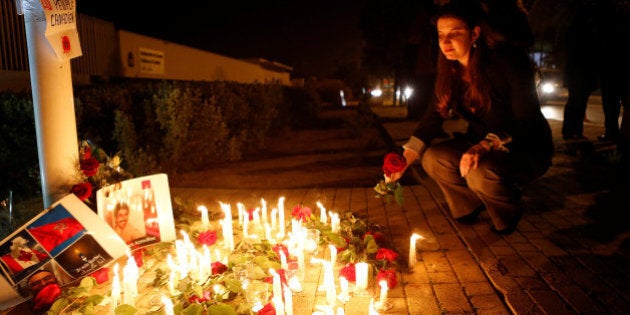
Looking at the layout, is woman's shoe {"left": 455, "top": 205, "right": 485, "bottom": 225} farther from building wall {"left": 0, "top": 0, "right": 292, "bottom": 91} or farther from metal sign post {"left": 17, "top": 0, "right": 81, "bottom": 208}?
building wall {"left": 0, "top": 0, "right": 292, "bottom": 91}

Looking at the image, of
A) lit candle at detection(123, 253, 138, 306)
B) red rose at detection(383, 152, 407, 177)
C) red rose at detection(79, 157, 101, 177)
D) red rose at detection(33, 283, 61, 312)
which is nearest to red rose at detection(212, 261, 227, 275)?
lit candle at detection(123, 253, 138, 306)

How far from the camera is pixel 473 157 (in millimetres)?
3703

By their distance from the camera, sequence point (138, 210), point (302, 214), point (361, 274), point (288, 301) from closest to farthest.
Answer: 1. point (288, 301)
2. point (361, 274)
3. point (138, 210)
4. point (302, 214)

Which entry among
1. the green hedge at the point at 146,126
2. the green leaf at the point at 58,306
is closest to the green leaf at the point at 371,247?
the green leaf at the point at 58,306

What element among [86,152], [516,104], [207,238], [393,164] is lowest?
[207,238]

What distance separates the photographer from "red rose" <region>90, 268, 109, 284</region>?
11.2 feet

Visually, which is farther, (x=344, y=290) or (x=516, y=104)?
(x=516, y=104)

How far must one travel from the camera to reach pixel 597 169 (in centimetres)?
669

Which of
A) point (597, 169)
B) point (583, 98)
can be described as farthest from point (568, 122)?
point (597, 169)

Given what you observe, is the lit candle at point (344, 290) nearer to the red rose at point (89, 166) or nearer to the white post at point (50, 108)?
the red rose at point (89, 166)

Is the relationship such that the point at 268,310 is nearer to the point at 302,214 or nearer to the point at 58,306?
the point at 58,306

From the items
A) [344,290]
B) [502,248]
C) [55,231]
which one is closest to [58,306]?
[55,231]

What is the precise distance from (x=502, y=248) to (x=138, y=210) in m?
3.13

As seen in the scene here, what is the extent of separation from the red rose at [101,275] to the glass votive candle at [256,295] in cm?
119
